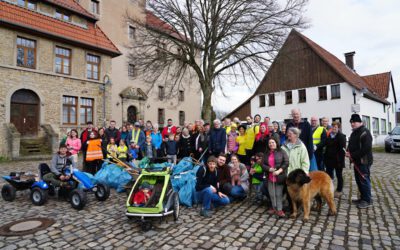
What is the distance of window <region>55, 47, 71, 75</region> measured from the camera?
1673cm

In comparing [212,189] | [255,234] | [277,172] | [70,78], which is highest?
[70,78]

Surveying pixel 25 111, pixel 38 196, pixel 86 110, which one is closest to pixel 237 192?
pixel 38 196

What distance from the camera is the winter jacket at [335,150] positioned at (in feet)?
19.7

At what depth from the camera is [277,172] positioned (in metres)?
4.62

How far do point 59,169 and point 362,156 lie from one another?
6.46m

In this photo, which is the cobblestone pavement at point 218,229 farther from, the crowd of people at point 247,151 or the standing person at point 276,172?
the crowd of people at point 247,151

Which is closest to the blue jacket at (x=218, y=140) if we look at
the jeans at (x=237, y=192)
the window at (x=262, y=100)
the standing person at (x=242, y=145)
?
the standing person at (x=242, y=145)

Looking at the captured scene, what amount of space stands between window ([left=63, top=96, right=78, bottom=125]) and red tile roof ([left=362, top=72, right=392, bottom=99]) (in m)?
30.6

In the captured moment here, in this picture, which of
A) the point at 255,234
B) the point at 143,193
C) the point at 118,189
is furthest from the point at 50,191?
the point at 255,234

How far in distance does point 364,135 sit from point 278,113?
21.7 metres

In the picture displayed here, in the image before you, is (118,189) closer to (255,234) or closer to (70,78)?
(255,234)

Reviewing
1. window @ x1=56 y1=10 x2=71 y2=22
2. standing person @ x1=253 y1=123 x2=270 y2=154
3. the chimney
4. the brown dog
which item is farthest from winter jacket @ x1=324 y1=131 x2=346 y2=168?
the chimney

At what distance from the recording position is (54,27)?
53.5 ft

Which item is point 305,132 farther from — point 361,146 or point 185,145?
point 185,145
